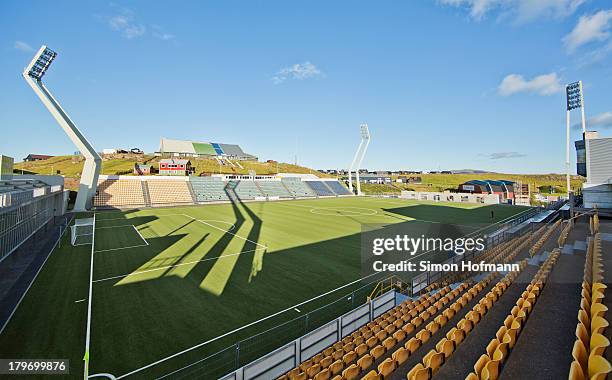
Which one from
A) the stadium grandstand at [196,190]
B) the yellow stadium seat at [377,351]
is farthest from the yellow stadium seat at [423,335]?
the stadium grandstand at [196,190]

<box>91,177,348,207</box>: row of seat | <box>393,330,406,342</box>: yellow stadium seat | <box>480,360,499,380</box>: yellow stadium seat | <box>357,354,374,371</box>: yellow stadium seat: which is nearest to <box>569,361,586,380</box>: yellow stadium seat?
<box>480,360,499,380</box>: yellow stadium seat

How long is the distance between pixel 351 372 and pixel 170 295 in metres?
7.88

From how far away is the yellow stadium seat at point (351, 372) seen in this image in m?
4.46

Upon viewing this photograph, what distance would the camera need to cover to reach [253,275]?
11.9 m

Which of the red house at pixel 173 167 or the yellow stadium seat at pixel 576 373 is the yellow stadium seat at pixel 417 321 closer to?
the yellow stadium seat at pixel 576 373

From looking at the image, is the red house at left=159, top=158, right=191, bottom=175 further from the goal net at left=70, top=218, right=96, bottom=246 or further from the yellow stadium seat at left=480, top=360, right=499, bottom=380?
the yellow stadium seat at left=480, top=360, right=499, bottom=380

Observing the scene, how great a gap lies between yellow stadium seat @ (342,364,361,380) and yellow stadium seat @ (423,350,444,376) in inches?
44.8

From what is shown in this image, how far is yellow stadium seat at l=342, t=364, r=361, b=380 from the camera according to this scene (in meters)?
4.46

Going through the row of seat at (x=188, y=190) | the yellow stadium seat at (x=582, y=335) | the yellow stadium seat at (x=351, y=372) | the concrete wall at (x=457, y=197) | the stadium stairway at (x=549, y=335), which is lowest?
the yellow stadium seat at (x=351, y=372)

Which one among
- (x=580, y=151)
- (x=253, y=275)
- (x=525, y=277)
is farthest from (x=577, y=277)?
(x=580, y=151)

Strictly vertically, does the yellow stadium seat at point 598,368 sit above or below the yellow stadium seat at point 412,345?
above

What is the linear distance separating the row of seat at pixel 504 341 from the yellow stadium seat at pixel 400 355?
3.54 ft

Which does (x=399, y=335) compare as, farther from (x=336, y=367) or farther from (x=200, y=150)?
(x=200, y=150)

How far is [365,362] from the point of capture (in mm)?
4965
